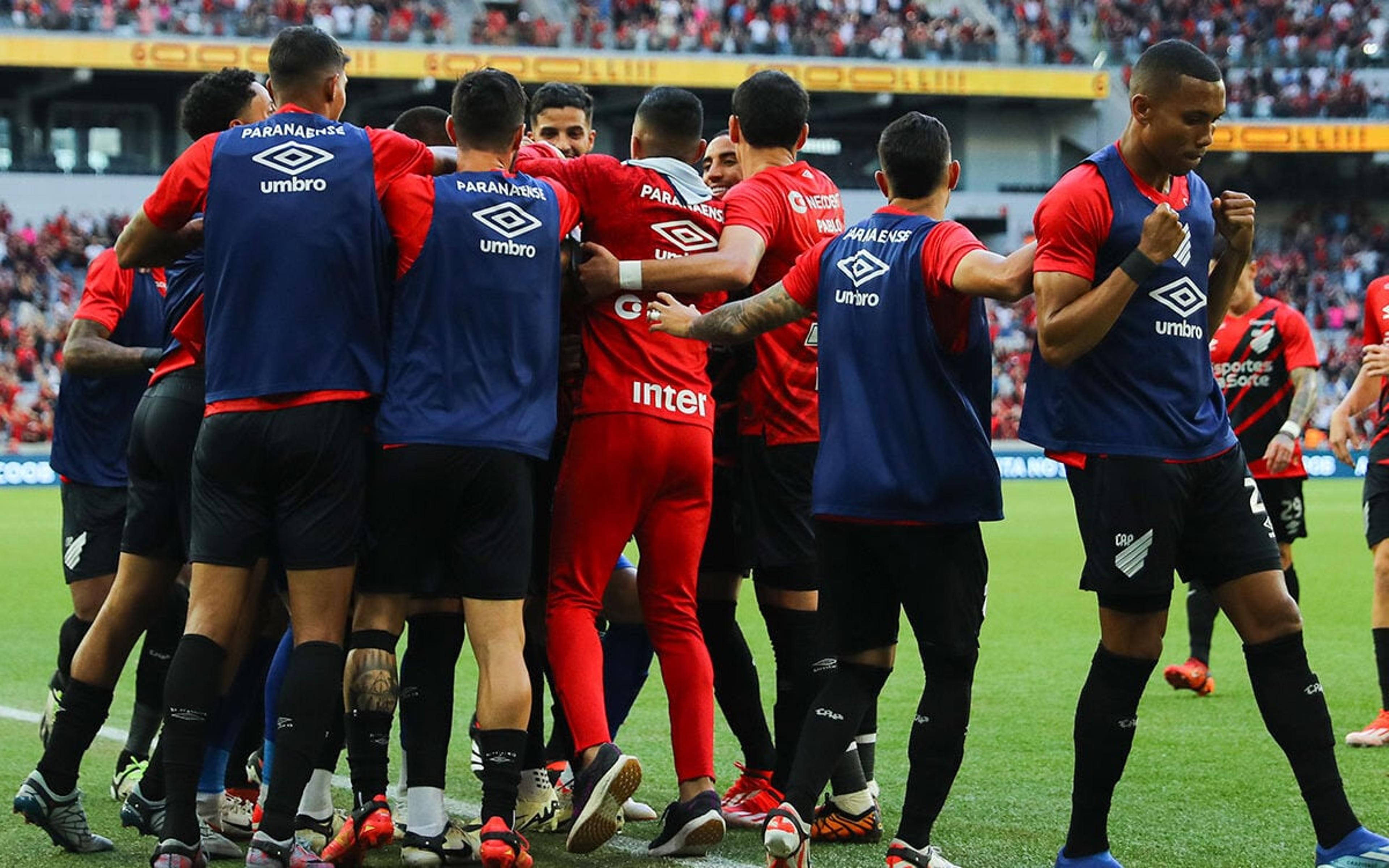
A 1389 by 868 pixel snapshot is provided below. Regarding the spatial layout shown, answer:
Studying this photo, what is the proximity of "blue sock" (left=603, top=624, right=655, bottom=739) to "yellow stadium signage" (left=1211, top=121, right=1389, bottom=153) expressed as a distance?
130ft

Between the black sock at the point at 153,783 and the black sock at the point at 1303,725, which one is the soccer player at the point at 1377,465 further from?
the black sock at the point at 153,783

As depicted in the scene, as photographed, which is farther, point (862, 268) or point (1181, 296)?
point (862, 268)

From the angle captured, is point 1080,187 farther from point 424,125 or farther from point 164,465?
point 164,465

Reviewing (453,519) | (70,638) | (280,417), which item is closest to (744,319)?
(453,519)

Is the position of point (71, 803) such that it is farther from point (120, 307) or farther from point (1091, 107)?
point (1091, 107)

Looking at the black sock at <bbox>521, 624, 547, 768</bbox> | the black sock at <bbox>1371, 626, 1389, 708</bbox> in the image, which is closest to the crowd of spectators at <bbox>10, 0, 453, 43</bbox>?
the black sock at <bbox>1371, 626, 1389, 708</bbox>

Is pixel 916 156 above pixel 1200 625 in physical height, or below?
above

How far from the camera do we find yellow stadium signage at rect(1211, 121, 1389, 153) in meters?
42.8

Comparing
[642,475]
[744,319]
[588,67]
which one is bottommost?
[588,67]

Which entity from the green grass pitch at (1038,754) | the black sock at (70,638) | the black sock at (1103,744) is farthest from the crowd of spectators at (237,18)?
the black sock at (1103,744)

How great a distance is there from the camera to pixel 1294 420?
29.6 ft

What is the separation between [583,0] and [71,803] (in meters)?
39.4

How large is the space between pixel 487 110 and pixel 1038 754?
373cm

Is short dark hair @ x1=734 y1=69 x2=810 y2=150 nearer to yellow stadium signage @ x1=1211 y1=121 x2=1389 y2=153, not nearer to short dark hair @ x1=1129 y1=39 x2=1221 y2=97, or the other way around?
short dark hair @ x1=1129 y1=39 x2=1221 y2=97
